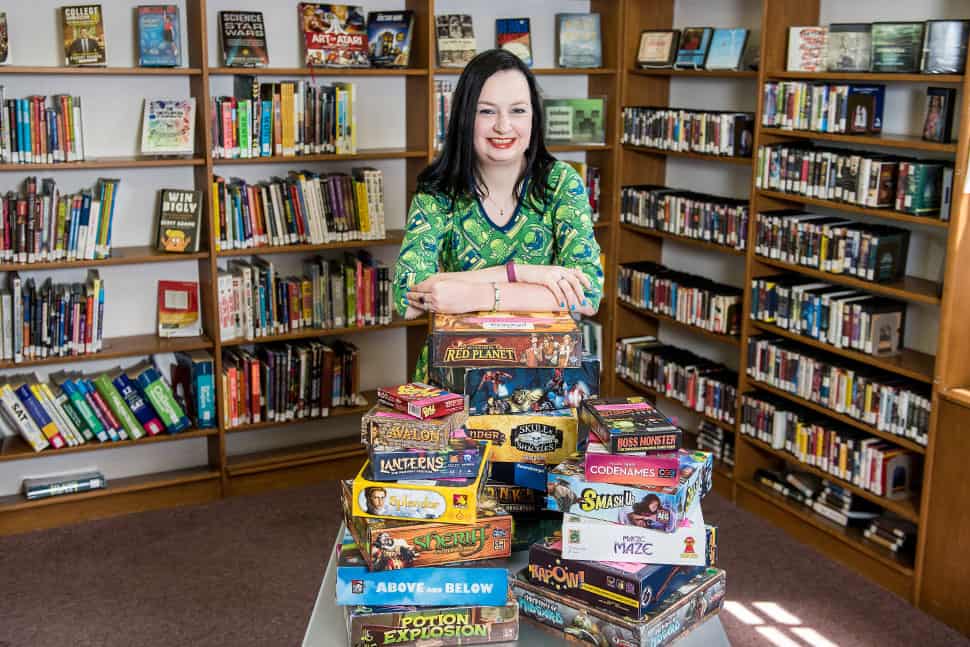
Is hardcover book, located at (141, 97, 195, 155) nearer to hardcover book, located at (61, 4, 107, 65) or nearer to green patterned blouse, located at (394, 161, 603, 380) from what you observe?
hardcover book, located at (61, 4, 107, 65)

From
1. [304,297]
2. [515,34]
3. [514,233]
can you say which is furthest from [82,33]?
[514,233]

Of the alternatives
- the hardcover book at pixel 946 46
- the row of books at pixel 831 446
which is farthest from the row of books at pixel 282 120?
the hardcover book at pixel 946 46

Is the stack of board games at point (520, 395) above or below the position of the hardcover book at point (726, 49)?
below

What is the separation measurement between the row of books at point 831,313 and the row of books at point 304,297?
162cm

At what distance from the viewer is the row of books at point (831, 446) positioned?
11.6ft

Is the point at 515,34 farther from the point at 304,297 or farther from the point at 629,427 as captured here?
the point at 629,427

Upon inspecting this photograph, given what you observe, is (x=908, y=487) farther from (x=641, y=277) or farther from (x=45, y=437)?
(x=45, y=437)

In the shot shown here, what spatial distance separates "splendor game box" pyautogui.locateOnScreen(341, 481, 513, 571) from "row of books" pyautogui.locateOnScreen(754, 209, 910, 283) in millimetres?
2335

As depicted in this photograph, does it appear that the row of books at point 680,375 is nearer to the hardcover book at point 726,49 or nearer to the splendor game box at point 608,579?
the hardcover book at point 726,49

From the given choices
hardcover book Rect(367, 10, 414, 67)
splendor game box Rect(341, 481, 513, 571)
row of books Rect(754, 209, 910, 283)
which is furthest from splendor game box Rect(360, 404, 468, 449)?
hardcover book Rect(367, 10, 414, 67)

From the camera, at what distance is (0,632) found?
10.4 feet

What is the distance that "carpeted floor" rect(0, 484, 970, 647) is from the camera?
3207mm

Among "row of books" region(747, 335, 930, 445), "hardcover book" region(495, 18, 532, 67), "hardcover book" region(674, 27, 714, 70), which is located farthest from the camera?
"hardcover book" region(495, 18, 532, 67)

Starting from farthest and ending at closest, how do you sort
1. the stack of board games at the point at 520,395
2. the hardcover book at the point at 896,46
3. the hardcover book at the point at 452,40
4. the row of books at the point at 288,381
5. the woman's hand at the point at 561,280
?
the hardcover book at the point at 452,40 < the row of books at the point at 288,381 < the hardcover book at the point at 896,46 < the woman's hand at the point at 561,280 < the stack of board games at the point at 520,395
